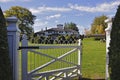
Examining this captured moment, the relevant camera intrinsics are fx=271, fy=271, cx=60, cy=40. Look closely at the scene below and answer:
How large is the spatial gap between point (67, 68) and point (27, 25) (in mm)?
61361

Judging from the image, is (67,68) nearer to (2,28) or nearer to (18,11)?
(2,28)

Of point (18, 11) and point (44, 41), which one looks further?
point (18, 11)

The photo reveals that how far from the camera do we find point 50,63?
23.7ft

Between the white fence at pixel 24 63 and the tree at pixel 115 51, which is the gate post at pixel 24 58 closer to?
the white fence at pixel 24 63

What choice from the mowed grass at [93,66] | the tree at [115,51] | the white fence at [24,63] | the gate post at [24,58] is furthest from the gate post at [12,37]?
the mowed grass at [93,66]

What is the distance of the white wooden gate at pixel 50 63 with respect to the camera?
6426 mm

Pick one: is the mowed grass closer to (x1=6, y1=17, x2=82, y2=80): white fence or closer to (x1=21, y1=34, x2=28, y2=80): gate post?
(x1=6, y1=17, x2=82, y2=80): white fence

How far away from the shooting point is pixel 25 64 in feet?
21.0

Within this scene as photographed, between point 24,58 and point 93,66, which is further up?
point 24,58

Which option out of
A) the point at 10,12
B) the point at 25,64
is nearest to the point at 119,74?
the point at 25,64

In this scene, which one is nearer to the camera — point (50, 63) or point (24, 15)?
point (50, 63)

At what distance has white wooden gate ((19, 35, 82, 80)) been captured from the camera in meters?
6.43

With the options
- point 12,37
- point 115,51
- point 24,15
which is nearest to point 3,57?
point 12,37

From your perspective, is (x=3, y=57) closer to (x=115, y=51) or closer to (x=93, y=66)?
(x=115, y=51)
